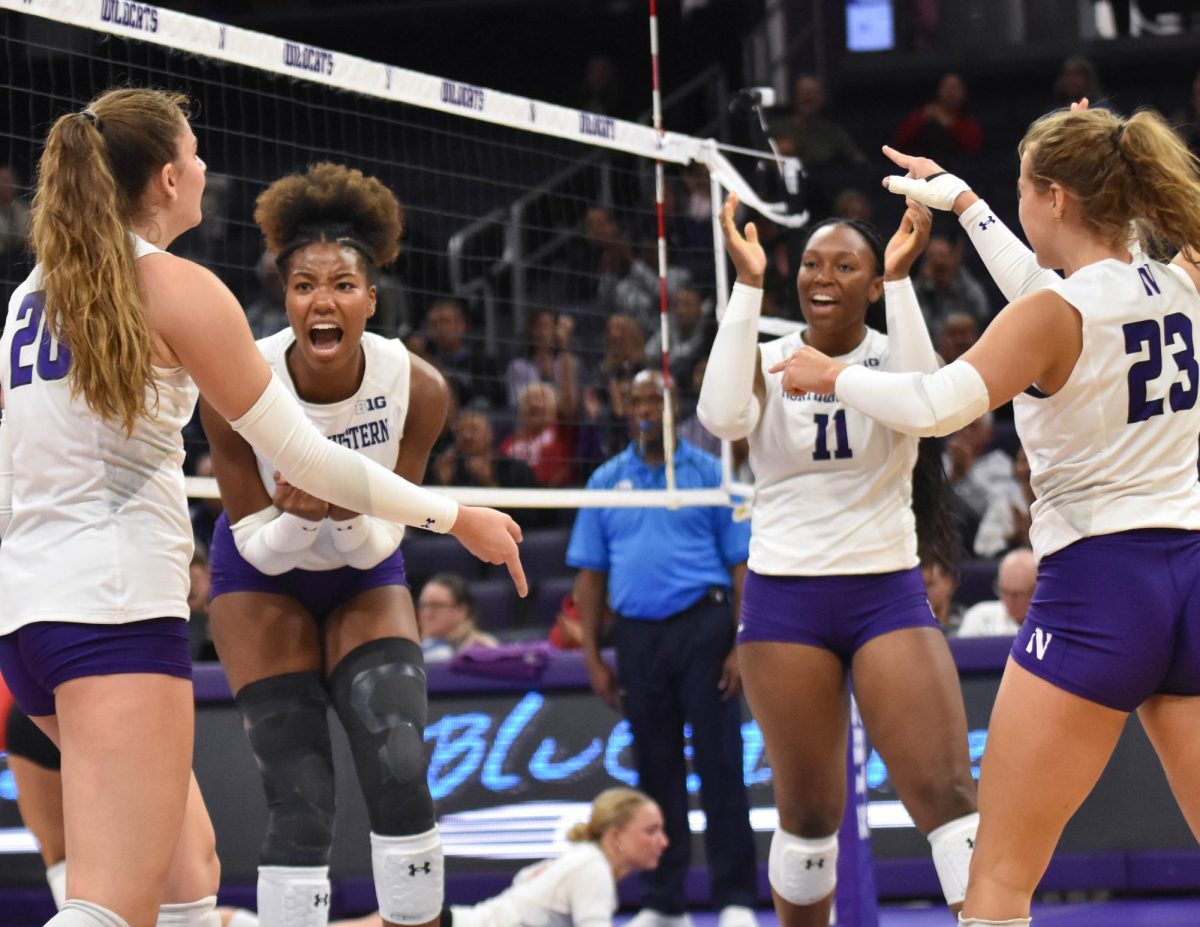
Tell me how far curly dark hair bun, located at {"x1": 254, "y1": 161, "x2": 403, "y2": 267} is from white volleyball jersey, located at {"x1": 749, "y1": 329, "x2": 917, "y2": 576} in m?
1.16

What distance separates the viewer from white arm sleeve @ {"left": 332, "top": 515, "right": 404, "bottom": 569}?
4062 millimetres

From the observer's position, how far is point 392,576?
14.0ft

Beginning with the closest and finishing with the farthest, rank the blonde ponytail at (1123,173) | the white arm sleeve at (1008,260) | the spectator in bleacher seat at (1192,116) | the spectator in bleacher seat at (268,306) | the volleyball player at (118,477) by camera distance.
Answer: the volleyball player at (118,477) → the blonde ponytail at (1123,173) → the white arm sleeve at (1008,260) → the spectator in bleacher seat at (268,306) → the spectator in bleacher seat at (1192,116)

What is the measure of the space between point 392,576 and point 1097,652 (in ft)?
6.06

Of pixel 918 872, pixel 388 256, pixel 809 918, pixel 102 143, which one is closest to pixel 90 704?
pixel 102 143

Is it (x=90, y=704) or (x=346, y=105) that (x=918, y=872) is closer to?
(x=90, y=704)

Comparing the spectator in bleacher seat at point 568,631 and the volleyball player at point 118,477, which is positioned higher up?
the volleyball player at point 118,477

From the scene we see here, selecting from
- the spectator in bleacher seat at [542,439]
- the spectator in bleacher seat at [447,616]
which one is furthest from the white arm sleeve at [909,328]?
the spectator in bleacher seat at [542,439]

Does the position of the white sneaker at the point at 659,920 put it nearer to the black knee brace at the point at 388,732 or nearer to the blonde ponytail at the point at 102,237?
the black knee brace at the point at 388,732

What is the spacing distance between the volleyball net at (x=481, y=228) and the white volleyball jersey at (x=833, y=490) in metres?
1.23

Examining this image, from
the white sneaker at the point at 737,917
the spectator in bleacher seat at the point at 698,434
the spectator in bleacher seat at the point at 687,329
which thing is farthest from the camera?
the spectator in bleacher seat at the point at 687,329

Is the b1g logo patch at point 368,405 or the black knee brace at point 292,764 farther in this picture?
the b1g logo patch at point 368,405

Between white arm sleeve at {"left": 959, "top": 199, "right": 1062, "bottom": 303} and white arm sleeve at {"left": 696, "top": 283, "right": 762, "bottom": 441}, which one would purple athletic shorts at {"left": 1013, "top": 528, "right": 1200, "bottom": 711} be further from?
white arm sleeve at {"left": 696, "top": 283, "right": 762, "bottom": 441}

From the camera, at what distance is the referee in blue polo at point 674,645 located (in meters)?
6.39
